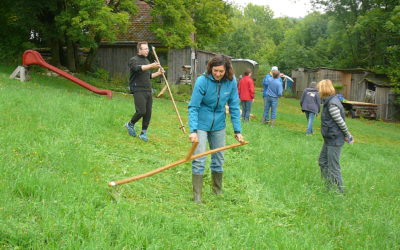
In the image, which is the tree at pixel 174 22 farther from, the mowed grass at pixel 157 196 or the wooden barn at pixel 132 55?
the mowed grass at pixel 157 196

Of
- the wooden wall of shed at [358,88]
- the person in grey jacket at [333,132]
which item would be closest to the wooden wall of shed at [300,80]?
the wooden wall of shed at [358,88]

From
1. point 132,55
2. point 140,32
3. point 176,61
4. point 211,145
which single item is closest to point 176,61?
point 176,61

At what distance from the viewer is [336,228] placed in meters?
4.98

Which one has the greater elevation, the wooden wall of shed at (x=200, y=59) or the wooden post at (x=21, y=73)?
the wooden wall of shed at (x=200, y=59)

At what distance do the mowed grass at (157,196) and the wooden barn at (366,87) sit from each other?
21.5 metres

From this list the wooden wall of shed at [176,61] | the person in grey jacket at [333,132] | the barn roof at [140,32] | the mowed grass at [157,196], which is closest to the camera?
the mowed grass at [157,196]

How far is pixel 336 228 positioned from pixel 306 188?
1464 mm

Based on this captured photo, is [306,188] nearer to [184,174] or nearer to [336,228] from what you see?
[336,228]

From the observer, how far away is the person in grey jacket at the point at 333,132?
6488 millimetres

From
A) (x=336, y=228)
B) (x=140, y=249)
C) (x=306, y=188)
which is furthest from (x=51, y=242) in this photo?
(x=306, y=188)

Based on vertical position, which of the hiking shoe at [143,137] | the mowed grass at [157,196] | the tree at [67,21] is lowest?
the mowed grass at [157,196]

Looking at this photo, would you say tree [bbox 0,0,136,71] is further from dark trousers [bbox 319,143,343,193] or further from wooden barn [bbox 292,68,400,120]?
wooden barn [bbox 292,68,400,120]

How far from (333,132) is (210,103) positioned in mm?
2292

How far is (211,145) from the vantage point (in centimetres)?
566
